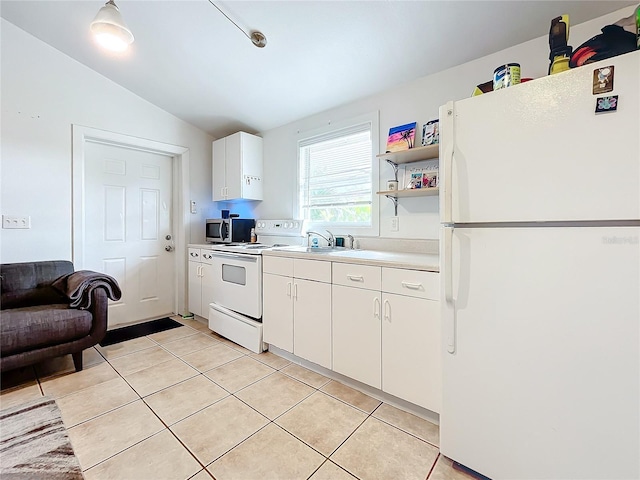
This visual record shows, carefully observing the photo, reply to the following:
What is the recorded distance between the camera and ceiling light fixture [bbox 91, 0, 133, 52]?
5.73 ft

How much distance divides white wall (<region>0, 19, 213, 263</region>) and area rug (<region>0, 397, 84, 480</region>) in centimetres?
147

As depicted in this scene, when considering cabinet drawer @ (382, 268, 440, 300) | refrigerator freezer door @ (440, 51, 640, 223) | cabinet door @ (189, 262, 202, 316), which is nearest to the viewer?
refrigerator freezer door @ (440, 51, 640, 223)

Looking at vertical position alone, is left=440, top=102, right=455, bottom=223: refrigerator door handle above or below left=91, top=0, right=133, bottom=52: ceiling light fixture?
below

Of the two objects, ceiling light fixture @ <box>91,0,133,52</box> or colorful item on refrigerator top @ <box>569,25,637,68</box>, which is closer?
colorful item on refrigerator top @ <box>569,25,637,68</box>

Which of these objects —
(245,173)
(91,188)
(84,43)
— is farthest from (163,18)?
(91,188)

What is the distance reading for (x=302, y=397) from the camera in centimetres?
187

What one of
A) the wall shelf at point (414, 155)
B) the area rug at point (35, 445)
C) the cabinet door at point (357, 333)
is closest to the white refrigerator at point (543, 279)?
the cabinet door at point (357, 333)

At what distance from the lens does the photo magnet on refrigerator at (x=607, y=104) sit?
0.95 metres

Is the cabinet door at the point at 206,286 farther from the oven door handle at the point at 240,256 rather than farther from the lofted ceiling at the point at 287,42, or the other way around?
the lofted ceiling at the point at 287,42

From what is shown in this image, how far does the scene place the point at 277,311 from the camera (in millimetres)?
2361

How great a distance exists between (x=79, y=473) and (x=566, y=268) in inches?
85.4

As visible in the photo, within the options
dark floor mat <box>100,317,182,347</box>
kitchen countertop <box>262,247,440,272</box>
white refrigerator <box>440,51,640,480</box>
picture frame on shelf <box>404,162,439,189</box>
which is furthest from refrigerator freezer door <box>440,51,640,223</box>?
dark floor mat <box>100,317,182,347</box>

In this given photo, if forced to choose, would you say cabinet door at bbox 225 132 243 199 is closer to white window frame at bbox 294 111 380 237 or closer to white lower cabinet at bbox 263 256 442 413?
white window frame at bbox 294 111 380 237

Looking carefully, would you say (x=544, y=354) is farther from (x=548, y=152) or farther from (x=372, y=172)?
(x=372, y=172)
